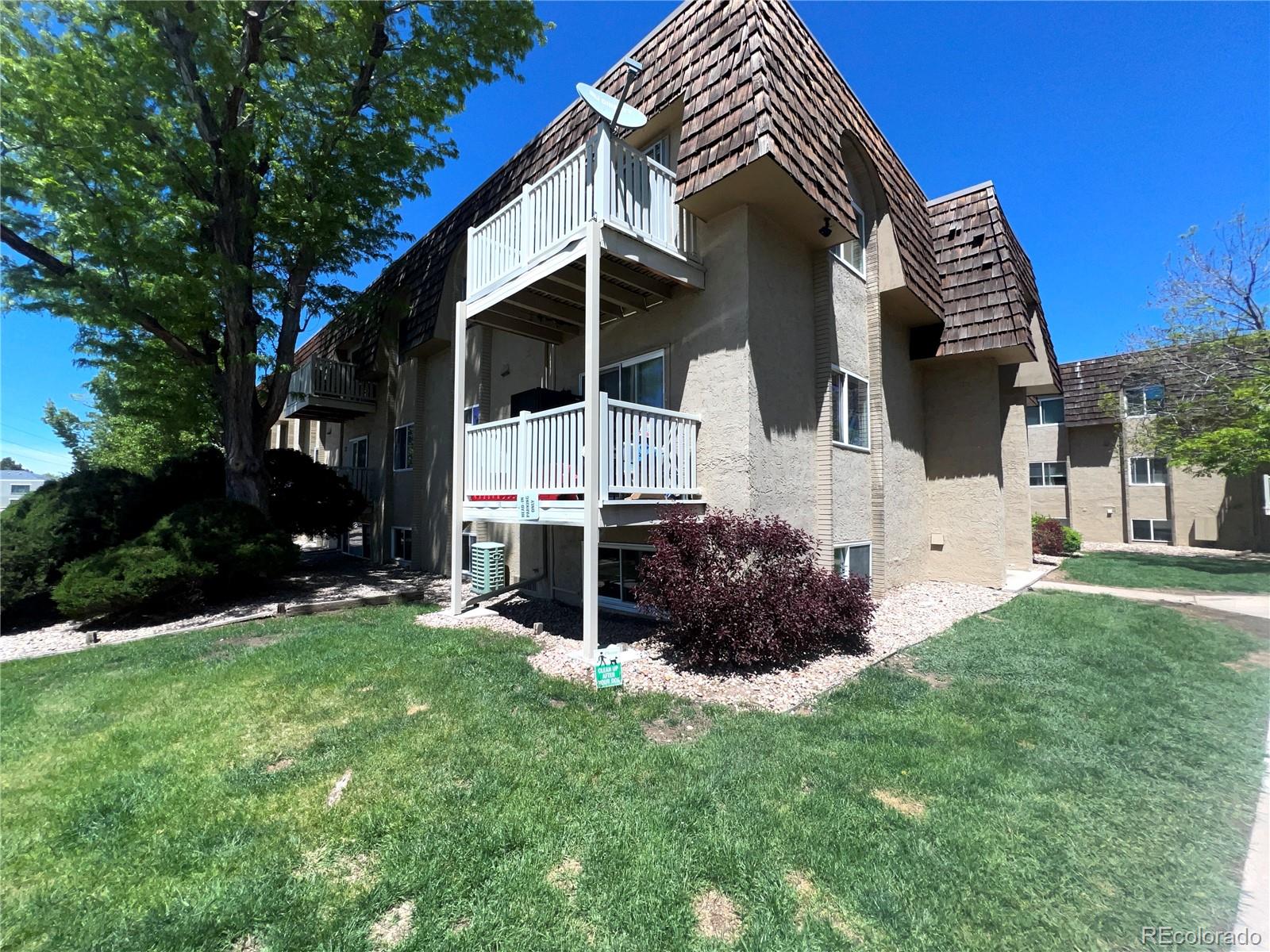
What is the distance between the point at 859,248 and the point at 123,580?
13564mm

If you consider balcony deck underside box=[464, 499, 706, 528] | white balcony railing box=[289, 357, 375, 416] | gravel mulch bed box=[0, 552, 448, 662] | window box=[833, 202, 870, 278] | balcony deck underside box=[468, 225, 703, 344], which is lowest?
gravel mulch bed box=[0, 552, 448, 662]

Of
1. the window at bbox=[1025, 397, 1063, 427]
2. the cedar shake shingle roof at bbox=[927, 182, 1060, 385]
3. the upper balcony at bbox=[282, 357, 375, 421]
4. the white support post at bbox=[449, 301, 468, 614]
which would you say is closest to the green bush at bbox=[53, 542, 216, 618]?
the white support post at bbox=[449, 301, 468, 614]

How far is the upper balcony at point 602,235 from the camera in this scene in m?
6.29

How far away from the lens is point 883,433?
950 centimetres

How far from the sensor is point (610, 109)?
6.12 metres

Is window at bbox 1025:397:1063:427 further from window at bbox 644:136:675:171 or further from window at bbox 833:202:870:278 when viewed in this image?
window at bbox 644:136:675:171

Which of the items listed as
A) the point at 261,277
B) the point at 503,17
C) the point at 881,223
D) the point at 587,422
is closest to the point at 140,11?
the point at 261,277

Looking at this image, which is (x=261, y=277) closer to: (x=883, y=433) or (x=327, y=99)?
(x=327, y=99)

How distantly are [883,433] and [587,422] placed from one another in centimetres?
624

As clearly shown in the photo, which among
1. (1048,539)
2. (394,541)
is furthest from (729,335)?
(1048,539)

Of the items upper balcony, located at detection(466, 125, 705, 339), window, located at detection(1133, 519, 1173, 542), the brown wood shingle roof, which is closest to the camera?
upper balcony, located at detection(466, 125, 705, 339)

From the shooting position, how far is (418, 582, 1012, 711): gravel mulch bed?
16.9ft

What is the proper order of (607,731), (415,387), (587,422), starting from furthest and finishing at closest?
(415,387) < (587,422) < (607,731)

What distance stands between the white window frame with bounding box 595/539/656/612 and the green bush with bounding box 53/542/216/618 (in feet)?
22.1
